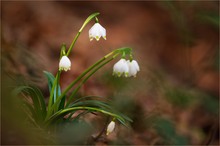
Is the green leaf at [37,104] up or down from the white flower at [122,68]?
down

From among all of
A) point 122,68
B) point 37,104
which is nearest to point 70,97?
point 37,104

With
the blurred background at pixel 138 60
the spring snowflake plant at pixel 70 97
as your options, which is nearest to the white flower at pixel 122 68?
the spring snowflake plant at pixel 70 97

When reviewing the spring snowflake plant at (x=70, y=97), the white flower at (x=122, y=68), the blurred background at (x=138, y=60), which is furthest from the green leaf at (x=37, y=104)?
the white flower at (x=122, y=68)

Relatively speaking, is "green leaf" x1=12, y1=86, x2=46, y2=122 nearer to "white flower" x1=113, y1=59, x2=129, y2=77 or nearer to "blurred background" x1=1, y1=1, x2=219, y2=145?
"blurred background" x1=1, y1=1, x2=219, y2=145

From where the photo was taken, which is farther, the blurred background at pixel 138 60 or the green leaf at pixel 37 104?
the blurred background at pixel 138 60

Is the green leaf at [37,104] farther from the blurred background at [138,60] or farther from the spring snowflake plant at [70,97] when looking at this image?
the blurred background at [138,60]

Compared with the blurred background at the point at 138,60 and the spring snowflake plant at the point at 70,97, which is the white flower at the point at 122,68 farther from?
the blurred background at the point at 138,60

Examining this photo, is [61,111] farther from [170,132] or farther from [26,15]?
[26,15]

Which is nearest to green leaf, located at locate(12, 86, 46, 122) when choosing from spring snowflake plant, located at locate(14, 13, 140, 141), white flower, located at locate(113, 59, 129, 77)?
spring snowflake plant, located at locate(14, 13, 140, 141)
